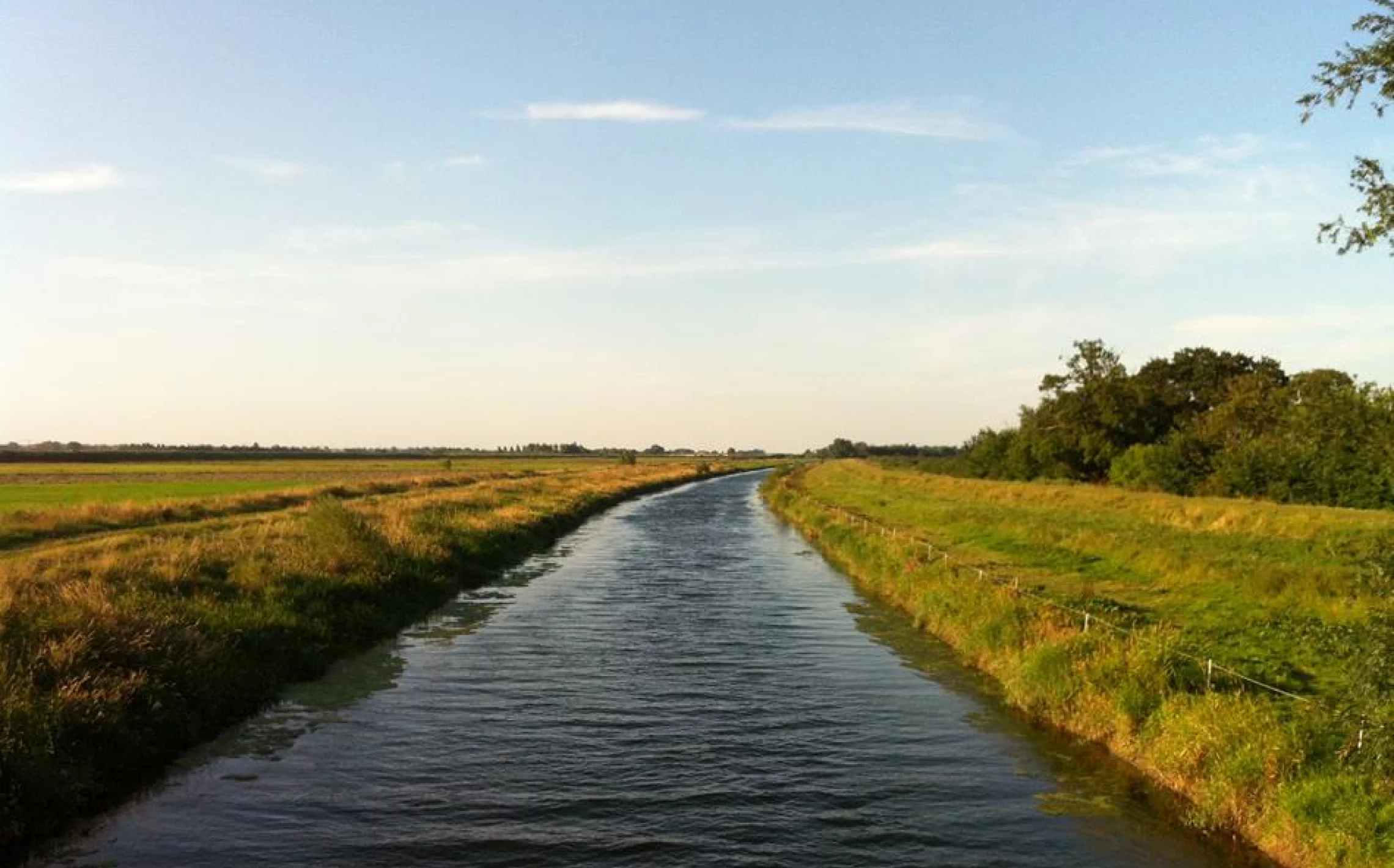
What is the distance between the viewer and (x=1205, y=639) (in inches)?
755

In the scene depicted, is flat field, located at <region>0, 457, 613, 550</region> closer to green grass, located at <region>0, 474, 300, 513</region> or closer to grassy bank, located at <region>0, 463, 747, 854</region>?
green grass, located at <region>0, 474, 300, 513</region>

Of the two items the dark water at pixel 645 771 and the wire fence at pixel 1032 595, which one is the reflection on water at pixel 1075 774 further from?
the wire fence at pixel 1032 595

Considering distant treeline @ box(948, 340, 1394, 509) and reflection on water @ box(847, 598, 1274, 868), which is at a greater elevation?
distant treeline @ box(948, 340, 1394, 509)

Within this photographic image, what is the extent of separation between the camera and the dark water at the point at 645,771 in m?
11.2

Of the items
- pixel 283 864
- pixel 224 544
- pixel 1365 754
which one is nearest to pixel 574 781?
pixel 283 864

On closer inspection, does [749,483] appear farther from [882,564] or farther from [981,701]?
[981,701]

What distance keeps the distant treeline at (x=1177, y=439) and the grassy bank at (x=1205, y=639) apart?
853 cm

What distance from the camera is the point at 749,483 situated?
132250 mm

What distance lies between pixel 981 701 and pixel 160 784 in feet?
44.5

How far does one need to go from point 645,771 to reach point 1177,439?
2610 inches

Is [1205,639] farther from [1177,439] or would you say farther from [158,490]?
[158,490]

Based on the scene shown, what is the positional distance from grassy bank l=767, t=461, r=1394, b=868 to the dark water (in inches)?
32.7

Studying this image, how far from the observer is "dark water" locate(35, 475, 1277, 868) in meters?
11.2

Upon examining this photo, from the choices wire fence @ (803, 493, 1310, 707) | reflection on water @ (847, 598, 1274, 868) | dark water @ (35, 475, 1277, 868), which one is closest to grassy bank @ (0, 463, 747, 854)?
dark water @ (35, 475, 1277, 868)
